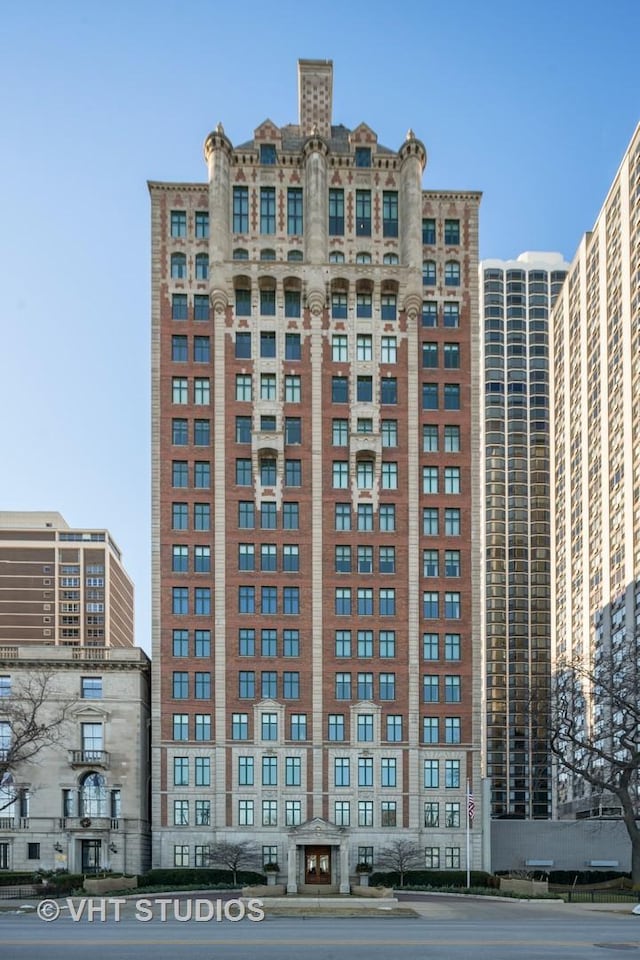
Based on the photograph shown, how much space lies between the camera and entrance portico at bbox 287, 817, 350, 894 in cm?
8406

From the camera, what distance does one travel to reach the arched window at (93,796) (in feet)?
293

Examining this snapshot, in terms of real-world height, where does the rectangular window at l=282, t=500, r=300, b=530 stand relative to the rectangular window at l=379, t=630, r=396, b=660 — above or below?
above

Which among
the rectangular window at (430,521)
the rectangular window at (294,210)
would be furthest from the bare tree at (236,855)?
the rectangular window at (294,210)

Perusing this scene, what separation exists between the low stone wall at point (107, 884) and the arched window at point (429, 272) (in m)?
50.8

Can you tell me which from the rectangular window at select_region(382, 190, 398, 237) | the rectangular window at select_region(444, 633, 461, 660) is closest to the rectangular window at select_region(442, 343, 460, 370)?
the rectangular window at select_region(382, 190, 398, 237)

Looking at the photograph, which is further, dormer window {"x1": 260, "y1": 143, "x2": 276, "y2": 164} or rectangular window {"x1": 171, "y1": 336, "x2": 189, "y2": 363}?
dormer window {"x1": 260, "y1": 143, "x2": 276, "y2": 164}

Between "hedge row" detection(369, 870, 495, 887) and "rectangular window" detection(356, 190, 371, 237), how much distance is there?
4962 cm

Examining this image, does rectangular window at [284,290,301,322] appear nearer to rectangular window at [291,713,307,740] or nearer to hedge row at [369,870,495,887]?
rectangular window at [291,713,307,740]

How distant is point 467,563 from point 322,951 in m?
58.9

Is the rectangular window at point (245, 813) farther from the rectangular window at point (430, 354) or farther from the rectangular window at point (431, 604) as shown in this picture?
the rectangular window at point (430, 354)

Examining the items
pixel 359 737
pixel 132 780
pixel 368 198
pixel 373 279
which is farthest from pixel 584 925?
pixel 368 198

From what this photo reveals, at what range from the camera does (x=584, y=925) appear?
48.3 meters

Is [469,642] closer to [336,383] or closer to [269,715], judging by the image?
[269,715]

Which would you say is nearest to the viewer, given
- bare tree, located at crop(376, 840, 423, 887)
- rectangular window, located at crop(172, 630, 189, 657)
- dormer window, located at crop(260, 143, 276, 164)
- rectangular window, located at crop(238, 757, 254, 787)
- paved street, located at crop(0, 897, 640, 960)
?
paved street, located at crop(0, 897, 640, 960)
